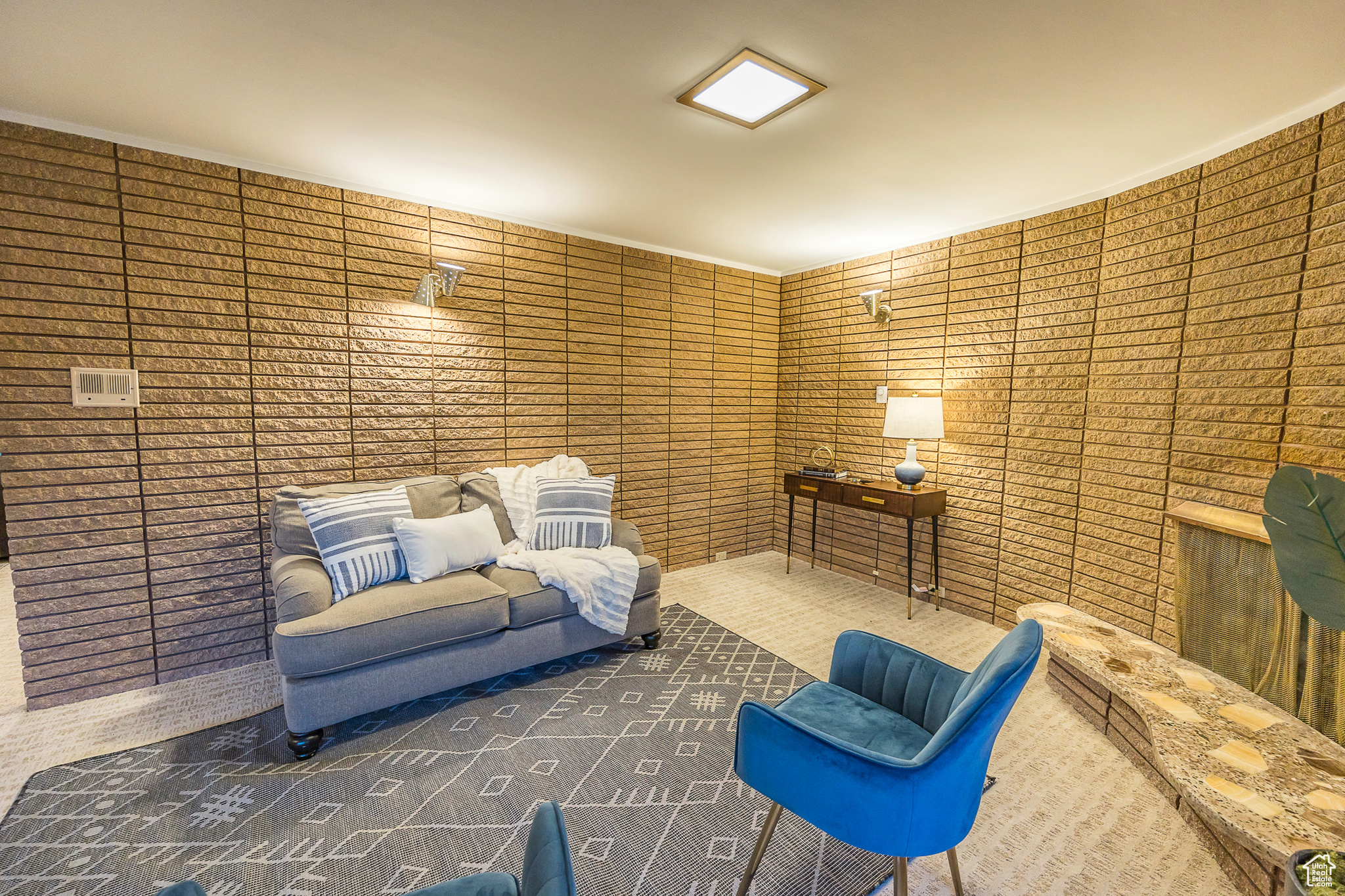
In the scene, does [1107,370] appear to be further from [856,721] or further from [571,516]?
[571,516]

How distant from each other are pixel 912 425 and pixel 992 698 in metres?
2.79

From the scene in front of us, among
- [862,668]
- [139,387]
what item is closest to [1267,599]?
[862,668]

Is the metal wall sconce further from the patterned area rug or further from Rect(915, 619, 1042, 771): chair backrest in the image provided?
Rect(915, 619, 1042, 771): chair backrest

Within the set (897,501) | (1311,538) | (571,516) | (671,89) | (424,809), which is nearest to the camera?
(1311,538)

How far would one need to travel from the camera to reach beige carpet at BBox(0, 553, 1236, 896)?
5.58 feet

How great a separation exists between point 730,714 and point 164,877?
202cm

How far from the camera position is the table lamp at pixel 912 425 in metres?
3.70

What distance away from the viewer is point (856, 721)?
1657mm

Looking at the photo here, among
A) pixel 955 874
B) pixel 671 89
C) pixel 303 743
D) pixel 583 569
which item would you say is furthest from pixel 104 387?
pixel 955 874

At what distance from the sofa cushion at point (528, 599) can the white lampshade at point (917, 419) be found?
251 centimetres

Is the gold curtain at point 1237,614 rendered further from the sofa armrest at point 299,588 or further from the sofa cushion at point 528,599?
the sofa armrest at point 299,588

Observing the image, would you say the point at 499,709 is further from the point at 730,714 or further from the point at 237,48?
the point at 237,48

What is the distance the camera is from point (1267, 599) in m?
2.03

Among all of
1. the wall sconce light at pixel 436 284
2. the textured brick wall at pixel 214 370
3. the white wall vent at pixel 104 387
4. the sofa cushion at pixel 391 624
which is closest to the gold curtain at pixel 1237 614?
the sofa cushion at pixel 391 624
